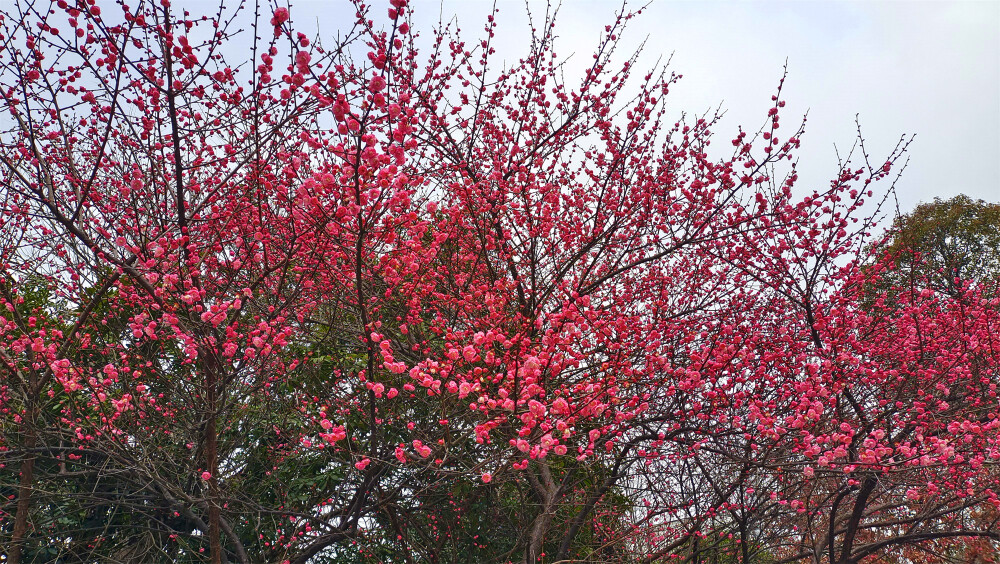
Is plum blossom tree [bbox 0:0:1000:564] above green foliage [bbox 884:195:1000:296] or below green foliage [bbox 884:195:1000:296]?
below

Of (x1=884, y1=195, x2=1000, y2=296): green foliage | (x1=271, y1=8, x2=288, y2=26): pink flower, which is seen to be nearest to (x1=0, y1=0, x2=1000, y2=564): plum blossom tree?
(x1=271, y1=8, x2=288, y2=26): pink flower

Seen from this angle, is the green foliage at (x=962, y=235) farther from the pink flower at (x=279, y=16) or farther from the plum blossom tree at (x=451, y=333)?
the pink flower at (x=279, y=16)

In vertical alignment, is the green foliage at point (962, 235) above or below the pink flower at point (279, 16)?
above

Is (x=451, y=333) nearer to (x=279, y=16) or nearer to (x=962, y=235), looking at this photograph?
(x=279, y=16)

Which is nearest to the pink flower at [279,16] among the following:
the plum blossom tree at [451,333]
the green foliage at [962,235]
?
the plum blossom tree at [451,333]

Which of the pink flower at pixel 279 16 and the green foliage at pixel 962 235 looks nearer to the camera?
the pink flower at pixel 279 16

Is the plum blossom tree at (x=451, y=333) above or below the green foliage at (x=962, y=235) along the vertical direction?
below

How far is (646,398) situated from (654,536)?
4.63 m

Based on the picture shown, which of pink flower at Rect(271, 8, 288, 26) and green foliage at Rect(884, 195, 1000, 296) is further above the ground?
green foliage at Rect(884, 195, 1000, 296)

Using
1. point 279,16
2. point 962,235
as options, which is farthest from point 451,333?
point 962,235

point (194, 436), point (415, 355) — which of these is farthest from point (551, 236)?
point (194, 436)

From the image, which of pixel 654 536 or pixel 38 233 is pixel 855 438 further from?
pixel 38 233

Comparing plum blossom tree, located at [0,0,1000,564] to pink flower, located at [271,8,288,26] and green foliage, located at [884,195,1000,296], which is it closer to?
pink flower, located at [271,8,288,26]

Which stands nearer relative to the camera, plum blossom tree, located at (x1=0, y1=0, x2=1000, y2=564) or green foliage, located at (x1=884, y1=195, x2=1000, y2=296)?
plum blossom tree, located at (x1=0, y1=0, x2=1000, y2=564)
